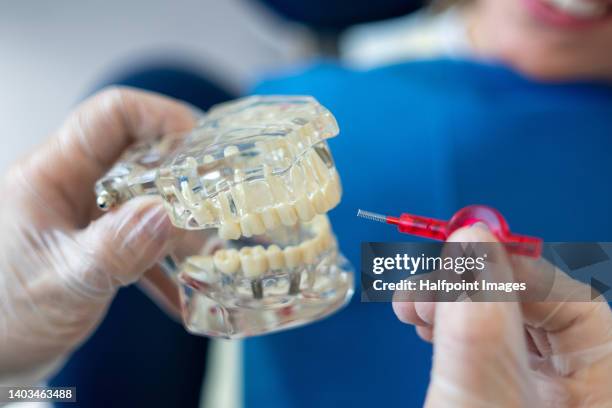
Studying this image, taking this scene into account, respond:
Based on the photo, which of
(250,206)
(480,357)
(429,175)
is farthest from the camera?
(429,175)

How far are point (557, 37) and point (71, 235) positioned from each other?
801 mm

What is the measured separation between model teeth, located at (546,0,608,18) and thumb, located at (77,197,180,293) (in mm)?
686

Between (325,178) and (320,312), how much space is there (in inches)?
6.5

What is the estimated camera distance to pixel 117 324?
99 centimetres

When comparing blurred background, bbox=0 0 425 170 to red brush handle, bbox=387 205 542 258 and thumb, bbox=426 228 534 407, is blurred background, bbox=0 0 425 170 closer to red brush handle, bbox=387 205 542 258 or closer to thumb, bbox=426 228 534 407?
red brush handle, bbox=387 205 542 258

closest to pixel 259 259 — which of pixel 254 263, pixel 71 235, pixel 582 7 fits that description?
pixel 254 263

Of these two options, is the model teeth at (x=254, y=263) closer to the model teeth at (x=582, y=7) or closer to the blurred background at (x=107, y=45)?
the model teeth at (x=582, y=7)

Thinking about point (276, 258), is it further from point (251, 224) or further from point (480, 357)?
point (480, 357)

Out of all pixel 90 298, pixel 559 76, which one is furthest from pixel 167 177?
pixel 559 76

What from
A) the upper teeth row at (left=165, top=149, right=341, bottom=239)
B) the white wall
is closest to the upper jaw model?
the upper teeth row at (left=165, top=149, right=341, bottom=239)

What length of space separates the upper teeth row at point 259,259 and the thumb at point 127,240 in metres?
0.05

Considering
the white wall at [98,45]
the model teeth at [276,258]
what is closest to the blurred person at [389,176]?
the model teeth at [276,258]

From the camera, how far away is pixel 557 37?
3.08 ft

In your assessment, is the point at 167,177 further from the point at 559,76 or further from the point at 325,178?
the point at 559,76
